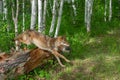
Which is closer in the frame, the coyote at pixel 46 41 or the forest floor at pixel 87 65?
the forest floor at pixel 87 65

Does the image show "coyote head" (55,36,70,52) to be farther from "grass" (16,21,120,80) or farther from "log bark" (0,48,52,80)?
"grass" (16,21,120,80)

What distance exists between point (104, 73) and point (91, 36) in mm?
4839

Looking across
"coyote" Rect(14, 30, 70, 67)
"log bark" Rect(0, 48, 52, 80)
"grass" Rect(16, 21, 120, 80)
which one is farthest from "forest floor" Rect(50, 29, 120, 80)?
"log bark" Rect(0, 48, 52, 80)

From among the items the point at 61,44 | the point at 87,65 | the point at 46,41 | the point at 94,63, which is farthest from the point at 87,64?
the point at 46,41

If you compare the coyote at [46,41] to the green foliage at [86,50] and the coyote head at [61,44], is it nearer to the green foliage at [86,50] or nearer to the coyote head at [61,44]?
the coyote head at [61,44]

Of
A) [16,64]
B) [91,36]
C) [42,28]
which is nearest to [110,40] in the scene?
[91,36]

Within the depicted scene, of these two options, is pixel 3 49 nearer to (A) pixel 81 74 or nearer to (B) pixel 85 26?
(A) pixel 81 74

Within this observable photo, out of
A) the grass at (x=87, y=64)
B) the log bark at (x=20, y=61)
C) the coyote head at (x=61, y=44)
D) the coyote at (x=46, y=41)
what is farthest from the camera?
the coyote head at (x=61, y=44)

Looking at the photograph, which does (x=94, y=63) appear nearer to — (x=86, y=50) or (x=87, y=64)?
(x=87, y=64)

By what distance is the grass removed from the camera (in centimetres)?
1013

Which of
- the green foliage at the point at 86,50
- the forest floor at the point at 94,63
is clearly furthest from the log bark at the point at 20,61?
the forest floor at the point at 94,63

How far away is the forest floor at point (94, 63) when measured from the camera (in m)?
10.2

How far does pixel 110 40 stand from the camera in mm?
13977

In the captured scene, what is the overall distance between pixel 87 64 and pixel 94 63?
0.25 metres
